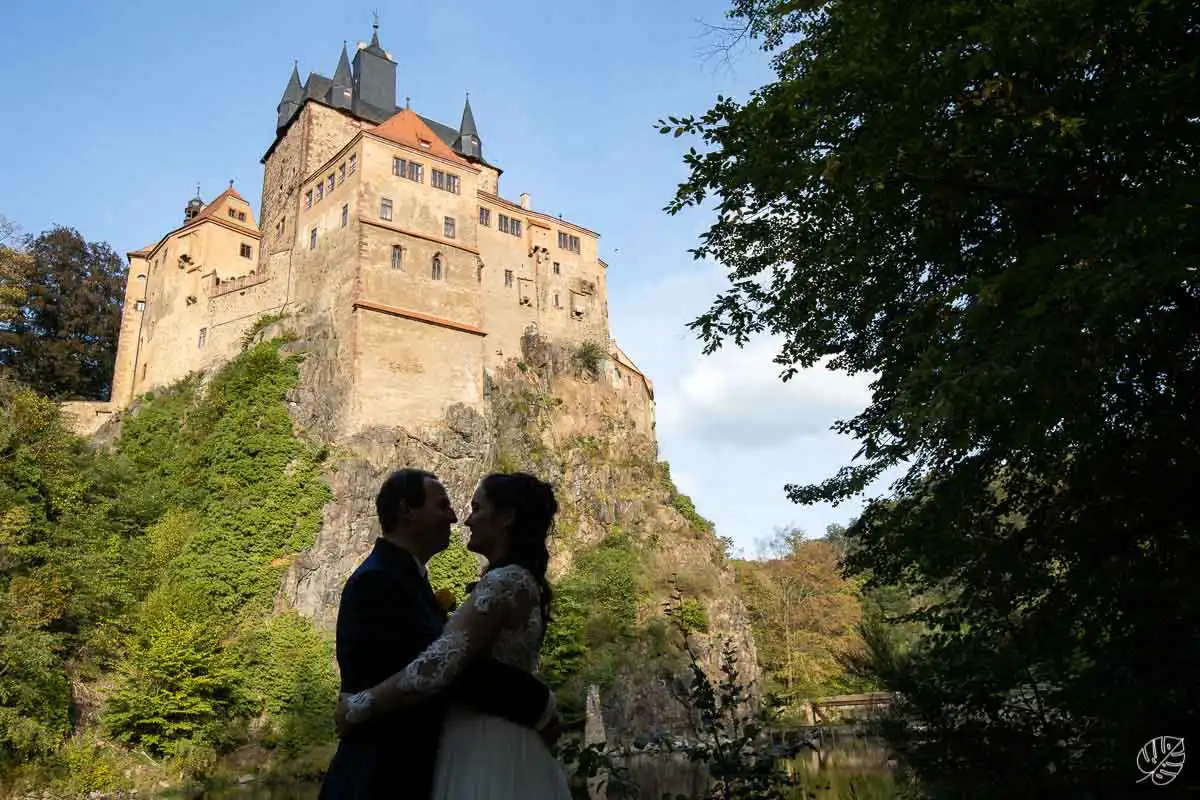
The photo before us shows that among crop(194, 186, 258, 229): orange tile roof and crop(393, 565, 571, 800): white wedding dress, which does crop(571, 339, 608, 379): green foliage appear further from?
crop(393, 565, 571, 800): white wedding dress

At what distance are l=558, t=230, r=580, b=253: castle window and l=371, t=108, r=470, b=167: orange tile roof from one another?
8.41m

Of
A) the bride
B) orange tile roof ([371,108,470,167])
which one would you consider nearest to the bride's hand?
the bride

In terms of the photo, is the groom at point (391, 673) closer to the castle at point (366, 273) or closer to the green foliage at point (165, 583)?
the green foliage at point (165, 583)

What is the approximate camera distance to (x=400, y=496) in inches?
123

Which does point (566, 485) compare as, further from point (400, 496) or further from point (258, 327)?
point (400, 496)

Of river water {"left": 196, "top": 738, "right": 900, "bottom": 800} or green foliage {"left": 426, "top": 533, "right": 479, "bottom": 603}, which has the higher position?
green foliage {"left": 426, "top": 533, "right": 479, "bottom": 603}

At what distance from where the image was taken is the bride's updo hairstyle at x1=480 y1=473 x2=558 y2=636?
2930 mm

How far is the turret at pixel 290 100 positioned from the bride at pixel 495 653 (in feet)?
152

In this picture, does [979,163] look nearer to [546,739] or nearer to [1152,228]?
[1152,228]

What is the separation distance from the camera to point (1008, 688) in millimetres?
5254

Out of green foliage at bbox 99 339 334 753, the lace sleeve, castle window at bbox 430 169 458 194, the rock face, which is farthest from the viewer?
castle window at bbox 430 169 458 194

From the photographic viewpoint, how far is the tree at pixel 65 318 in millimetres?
40438

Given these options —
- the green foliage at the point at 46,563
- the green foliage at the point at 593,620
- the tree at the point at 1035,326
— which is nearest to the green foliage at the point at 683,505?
the green foliage at the point at 593,620

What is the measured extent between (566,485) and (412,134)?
18775 mm
